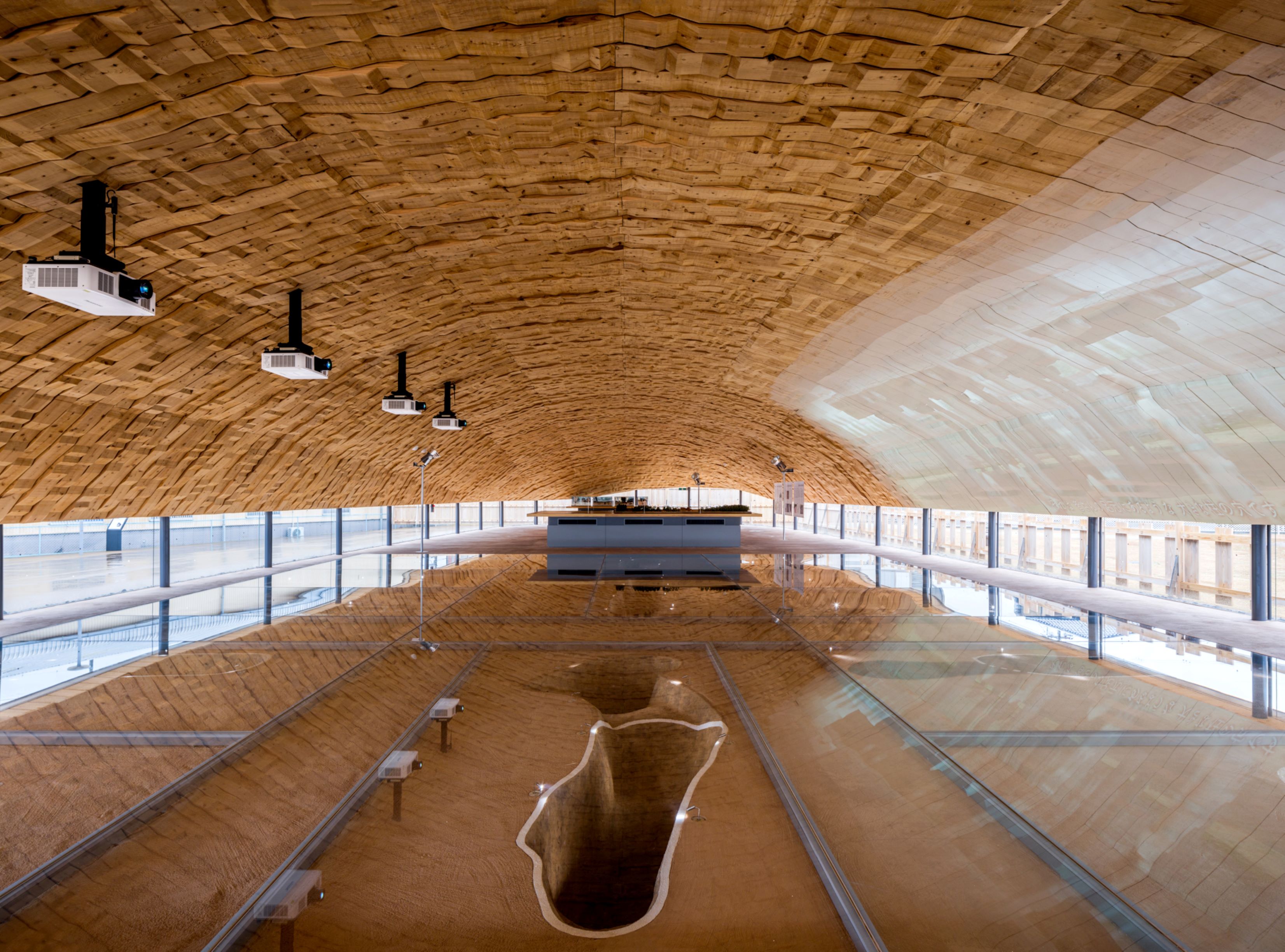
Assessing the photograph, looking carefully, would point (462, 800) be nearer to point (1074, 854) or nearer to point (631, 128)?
point (1074, 854)

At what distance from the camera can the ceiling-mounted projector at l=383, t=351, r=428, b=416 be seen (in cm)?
1203

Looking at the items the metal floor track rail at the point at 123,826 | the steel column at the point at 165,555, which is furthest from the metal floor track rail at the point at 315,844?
the steel column at the point at 165,555

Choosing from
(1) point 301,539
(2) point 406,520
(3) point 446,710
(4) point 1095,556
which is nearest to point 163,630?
(3) point 446,710

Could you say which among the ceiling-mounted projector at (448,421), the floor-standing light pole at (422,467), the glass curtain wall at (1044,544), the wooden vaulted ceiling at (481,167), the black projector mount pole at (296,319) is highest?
the wooden vaulted ceiling at (481,167)

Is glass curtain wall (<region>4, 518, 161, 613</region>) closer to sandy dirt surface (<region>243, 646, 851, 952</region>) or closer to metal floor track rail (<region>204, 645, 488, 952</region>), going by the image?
metal floor track rail (<region>204, 645, 488, 952</region>)

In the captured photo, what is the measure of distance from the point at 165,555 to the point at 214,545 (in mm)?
24025

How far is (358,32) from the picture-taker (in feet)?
14.6

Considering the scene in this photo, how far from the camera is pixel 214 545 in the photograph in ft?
122

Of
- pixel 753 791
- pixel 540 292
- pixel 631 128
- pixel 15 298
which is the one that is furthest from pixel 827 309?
pixel 15 298

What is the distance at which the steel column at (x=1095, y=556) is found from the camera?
53.2 feet

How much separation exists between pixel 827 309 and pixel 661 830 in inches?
341

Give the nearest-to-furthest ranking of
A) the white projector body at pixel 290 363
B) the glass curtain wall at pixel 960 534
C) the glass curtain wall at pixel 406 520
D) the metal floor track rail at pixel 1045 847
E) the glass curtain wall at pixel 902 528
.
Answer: the metal floor track rail at pixel 1045 847 → the white projector body at pixel 290 363 → the glass curtain wall at pixel 960 534 → the glass curtain wall at pixel 902 528 → the glass curtain wall at pixel 406 520

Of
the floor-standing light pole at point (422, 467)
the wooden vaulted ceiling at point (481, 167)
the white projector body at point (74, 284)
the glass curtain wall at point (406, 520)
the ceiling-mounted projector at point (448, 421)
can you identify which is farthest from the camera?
the glass curtain wall at point (406, 520)

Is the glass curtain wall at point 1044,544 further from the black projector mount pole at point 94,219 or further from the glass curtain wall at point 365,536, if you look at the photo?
the black projector mount pole at point 94,219
